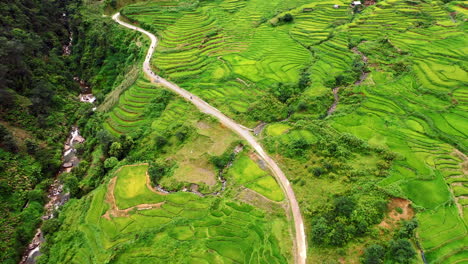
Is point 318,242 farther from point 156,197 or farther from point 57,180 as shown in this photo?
point 57,180

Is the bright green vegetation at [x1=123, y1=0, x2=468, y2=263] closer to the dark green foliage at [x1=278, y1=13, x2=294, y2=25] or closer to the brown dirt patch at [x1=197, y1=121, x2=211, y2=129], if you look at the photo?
the dark green foliage at [x1=278, y1=13, x2=294, y2=25]

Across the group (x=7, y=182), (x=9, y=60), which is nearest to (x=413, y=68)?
(x=7, y=182)

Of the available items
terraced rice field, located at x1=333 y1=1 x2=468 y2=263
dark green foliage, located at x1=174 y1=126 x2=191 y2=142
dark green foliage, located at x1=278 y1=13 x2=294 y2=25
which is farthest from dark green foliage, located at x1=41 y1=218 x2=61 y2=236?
dark green foliage, located at x1=278 y1=13 x2=294 y2=25

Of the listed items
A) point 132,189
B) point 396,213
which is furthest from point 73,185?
point 396,213

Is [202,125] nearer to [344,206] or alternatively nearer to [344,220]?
[344,206]

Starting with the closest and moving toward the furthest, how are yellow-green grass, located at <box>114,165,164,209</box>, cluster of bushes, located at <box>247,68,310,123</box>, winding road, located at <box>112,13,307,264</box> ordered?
1. winding road, located at <box>112,13,307,264</box>
2. yellow-green grass, located at <box>114,165,164,209</box>
3. cluster of bushes, located at <box>247,68,310,123</box>

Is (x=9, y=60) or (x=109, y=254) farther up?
(x=9, y=60)

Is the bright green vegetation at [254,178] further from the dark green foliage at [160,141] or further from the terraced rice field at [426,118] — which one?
the terraced rice field at [426,118]
